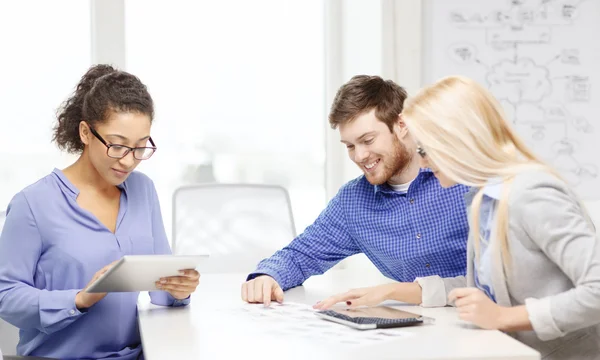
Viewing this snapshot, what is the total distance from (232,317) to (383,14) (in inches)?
94.8

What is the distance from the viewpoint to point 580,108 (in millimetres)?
3982

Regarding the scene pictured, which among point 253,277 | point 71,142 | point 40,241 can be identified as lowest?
point 253,277

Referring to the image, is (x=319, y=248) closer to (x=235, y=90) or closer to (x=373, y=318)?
(x=373, y=318)

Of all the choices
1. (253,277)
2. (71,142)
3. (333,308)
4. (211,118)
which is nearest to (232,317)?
(333,308)

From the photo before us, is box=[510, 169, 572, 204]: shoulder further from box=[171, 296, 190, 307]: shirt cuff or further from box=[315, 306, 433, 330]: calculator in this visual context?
box=[171, 296, 190, 307]: shirt cuff

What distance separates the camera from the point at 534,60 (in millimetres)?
3951

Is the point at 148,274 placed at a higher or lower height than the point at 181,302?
higher

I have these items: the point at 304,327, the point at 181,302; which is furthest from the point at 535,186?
the point at 181,302

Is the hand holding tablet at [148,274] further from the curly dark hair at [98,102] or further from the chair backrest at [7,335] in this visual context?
the chair backrest at [7,335]

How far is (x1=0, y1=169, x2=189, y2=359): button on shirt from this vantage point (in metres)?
1.94

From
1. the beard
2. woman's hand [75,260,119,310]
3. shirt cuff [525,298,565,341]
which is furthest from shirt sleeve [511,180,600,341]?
woman's hand [75,260,119,310]

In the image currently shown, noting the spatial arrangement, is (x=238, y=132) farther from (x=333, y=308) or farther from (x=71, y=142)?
(x=333, y=308)

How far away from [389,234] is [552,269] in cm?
77

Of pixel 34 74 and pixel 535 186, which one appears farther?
pixel 34 74
